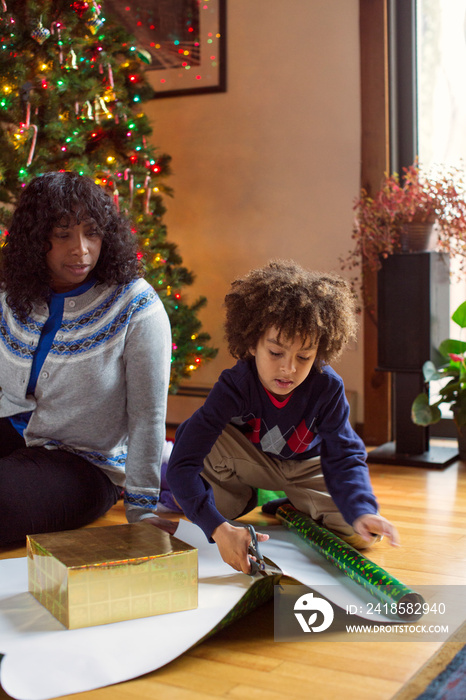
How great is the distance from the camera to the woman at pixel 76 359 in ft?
5.08

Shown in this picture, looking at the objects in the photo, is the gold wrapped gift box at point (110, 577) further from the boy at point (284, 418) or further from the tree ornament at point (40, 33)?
the tree ornament at point (40, 33)

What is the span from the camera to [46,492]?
1539 mm

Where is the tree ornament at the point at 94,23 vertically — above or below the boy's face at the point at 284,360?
above

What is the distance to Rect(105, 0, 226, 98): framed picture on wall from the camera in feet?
10.6

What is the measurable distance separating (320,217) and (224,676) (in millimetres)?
2351

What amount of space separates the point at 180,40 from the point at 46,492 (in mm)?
2480

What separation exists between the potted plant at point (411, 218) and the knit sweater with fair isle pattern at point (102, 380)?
1.20 metres

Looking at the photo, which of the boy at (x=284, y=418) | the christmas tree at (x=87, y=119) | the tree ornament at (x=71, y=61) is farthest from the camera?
the tree ornament at (x=71, y=61)

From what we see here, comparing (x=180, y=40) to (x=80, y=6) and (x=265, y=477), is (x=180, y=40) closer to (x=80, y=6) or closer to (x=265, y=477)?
(x=80, y=6)

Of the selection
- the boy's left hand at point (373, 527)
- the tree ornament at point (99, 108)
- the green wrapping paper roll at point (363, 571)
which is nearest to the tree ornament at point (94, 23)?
the tree ornament at point (99, 108)

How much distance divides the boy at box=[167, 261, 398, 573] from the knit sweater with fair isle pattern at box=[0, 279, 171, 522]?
6.0 inches

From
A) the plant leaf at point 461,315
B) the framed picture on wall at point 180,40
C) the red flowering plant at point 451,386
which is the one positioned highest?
the framed picture on wall at point 180,40

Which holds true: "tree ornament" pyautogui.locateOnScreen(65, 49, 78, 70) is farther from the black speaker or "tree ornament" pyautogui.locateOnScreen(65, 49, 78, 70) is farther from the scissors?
the scissors

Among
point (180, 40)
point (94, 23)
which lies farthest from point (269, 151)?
point (94, 23)
